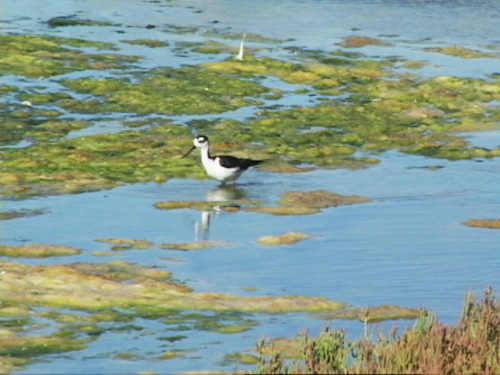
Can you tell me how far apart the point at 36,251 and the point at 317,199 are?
4177 mm

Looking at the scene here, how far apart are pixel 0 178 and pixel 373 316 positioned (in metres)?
7.13

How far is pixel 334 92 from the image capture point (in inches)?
898

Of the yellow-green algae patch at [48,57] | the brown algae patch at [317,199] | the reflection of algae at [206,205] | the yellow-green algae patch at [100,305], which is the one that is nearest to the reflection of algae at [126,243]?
the yellow-green algae patch at [100,305]

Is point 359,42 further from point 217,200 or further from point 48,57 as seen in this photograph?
point 217,200

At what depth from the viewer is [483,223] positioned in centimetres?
1378

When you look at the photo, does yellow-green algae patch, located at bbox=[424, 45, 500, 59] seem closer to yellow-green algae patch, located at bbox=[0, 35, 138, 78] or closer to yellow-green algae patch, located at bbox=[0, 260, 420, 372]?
yellow-green algae patch, located at bbox=[0, 35, 138, 78]

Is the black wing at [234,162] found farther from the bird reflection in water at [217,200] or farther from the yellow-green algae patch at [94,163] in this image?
the yellow-green algae patch at [94,163]

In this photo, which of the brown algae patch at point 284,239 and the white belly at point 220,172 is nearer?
the brown algae patch at point 284,239

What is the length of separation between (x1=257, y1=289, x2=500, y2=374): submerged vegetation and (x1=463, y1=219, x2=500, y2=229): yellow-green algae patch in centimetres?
549

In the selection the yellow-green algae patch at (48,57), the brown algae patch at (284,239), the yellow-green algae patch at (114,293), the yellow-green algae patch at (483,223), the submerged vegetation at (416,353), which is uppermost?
the submerged vegetation at (416,353)

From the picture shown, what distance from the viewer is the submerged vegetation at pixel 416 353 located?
23.9 ft

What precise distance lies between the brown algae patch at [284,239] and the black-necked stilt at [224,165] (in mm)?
2674

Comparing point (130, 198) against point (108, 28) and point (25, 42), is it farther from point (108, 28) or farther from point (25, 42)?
point (108, 28)

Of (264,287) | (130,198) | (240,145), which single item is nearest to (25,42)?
(240,145)
